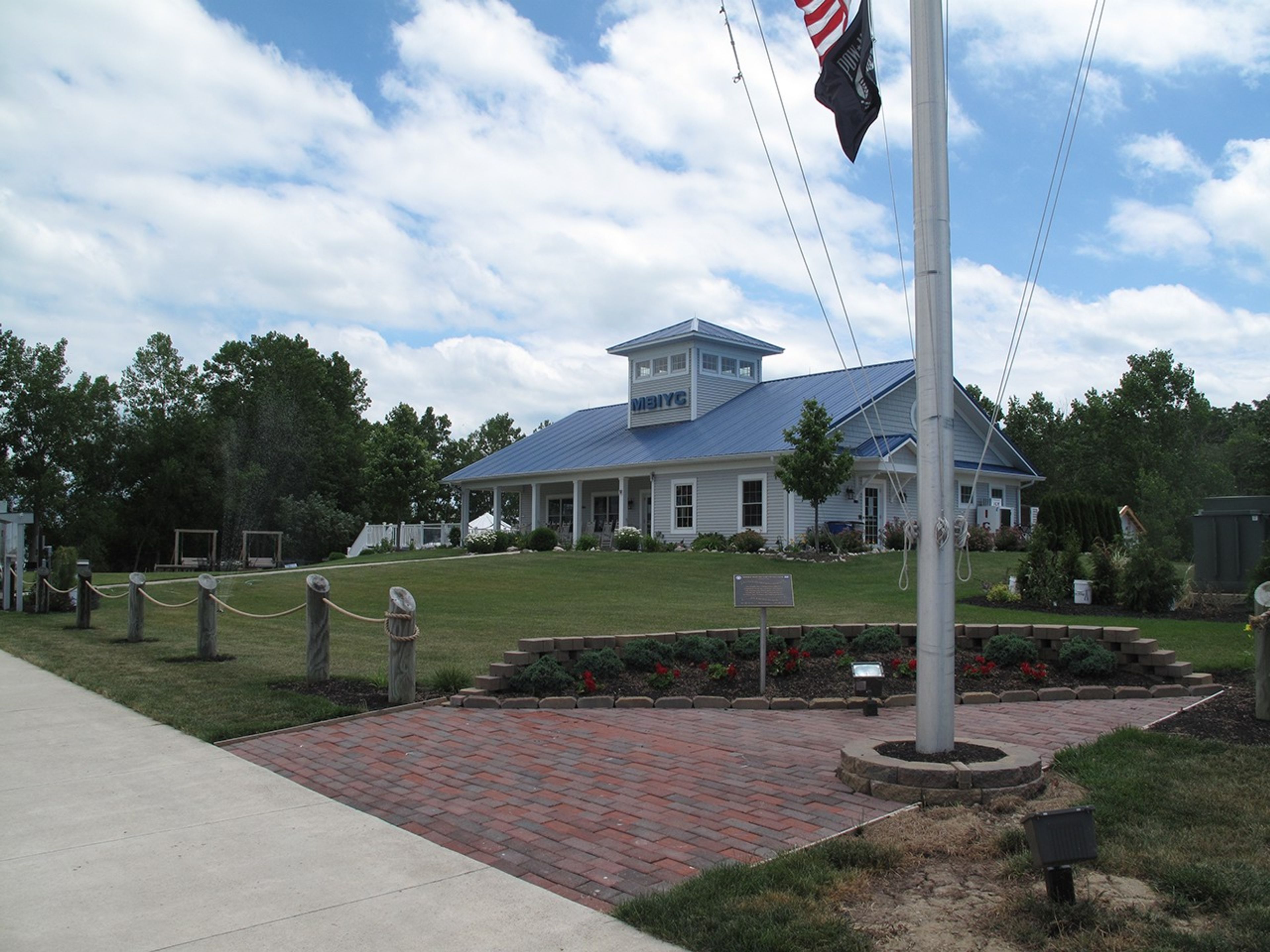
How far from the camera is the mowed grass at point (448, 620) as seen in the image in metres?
9.51

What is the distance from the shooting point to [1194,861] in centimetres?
429

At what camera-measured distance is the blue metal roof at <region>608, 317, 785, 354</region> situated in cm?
3491

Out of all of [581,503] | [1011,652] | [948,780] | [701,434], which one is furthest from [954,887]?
[581,503]

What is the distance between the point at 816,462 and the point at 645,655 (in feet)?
55.8

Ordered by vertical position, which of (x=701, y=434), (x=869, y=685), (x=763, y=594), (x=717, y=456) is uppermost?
(x=701, y=434)

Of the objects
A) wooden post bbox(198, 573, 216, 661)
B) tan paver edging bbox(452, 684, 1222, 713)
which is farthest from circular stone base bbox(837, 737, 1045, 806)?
wooden post bbox(198, 573, 216, 661)

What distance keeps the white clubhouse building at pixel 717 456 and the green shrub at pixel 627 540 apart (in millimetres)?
2079

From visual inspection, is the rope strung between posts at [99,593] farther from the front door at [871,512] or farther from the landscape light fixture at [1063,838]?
the front door at [871,512]

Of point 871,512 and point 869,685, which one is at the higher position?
point 871,512

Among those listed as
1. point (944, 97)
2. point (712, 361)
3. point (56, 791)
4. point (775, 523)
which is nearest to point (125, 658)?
point (56, 791)

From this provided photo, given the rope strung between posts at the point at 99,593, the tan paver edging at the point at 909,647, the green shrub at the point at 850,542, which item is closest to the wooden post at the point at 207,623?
the tan paver edging at the point at 909,647

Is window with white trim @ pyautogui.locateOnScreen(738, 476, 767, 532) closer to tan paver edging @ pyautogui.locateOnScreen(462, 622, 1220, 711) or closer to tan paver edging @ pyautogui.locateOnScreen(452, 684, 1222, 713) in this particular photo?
tan paver edging @ pyautogui.locateOnScreen(462, 622, 1220, 711)

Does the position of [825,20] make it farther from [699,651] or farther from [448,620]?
[448,620]

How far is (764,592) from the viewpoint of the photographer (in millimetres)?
8617
